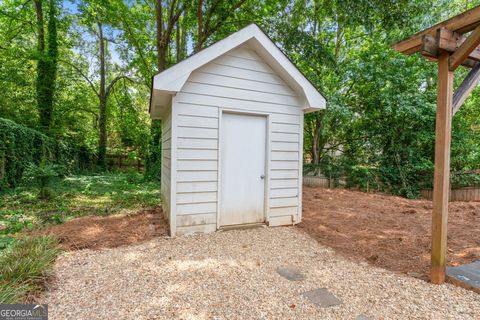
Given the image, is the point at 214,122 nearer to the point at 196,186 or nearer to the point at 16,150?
the point at 196,186

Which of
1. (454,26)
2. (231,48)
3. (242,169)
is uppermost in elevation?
(231,48)

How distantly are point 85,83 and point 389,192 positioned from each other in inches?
651

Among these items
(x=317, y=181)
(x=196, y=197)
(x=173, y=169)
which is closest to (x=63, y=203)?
(x=173, y=169)

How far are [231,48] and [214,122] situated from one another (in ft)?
3.97

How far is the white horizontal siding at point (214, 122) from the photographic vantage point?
382 centimetres

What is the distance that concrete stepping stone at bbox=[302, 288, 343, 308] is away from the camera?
7.21 ft

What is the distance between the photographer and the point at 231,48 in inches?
151

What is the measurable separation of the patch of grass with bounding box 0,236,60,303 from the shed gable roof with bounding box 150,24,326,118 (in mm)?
2438

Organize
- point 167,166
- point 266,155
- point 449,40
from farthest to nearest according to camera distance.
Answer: point 167,166 < point 266,155 < point 449,40

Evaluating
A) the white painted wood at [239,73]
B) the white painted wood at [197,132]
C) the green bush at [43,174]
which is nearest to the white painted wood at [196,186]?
the white painted wood at [197,132]

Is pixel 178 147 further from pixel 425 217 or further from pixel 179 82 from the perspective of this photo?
pixel 425 217

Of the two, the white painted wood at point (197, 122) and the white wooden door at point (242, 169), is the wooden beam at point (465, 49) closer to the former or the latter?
the white wooden door at point (242, 169)

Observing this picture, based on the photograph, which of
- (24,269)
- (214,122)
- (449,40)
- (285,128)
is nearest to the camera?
(24,269)

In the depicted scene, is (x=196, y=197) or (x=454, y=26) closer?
(x=454, y=26)
